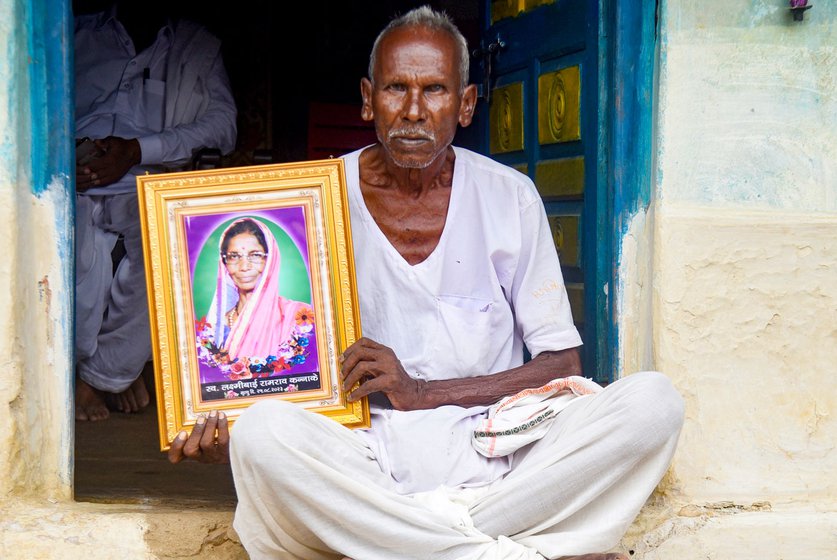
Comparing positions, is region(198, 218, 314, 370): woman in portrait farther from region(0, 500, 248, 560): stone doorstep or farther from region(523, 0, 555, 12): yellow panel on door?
region(523, 0, 555, 12): yellow panel on door

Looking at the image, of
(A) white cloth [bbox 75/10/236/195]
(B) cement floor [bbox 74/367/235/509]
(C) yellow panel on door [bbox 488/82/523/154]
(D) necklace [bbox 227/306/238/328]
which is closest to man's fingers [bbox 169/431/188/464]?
(D) necklace [bbox 227/306/238/328]

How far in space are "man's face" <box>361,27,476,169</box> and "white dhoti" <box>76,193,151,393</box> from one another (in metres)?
2.21

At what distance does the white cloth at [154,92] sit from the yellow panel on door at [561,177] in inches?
71.9

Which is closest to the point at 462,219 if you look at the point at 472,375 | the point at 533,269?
the point at 533,269

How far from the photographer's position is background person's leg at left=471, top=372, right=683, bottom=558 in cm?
222

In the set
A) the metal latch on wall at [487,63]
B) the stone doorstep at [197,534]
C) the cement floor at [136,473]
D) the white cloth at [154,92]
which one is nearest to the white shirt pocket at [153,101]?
the white cloth at [154,92]

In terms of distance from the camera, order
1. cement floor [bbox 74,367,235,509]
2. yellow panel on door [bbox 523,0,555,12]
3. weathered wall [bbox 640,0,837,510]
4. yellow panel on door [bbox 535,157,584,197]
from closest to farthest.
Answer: weathered wall [bbox 640,0,837,510]
cement floor [bbox 74,367,235,509]
yellow panel on door [bbox 535,157,584,197]
yellow panel on door [bbox 523,0,555,12]

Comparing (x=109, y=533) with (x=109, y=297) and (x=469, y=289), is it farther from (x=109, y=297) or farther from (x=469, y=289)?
(x=109, y=297)

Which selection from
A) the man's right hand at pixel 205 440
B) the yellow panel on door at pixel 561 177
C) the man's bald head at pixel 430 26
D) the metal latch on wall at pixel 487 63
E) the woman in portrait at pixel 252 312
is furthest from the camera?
the metal latch on wall at pixel 487 63

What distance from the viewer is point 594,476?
224cm

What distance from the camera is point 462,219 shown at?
2.73 m

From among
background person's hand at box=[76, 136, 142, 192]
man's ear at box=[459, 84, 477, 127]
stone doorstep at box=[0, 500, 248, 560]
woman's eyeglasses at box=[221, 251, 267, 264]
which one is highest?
man's ear at box=[459, 84, 477, 127]

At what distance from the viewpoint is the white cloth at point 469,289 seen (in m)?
2.62

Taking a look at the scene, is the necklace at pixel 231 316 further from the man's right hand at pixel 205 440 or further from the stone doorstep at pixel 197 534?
the stone doorstep at pixel 197 534
